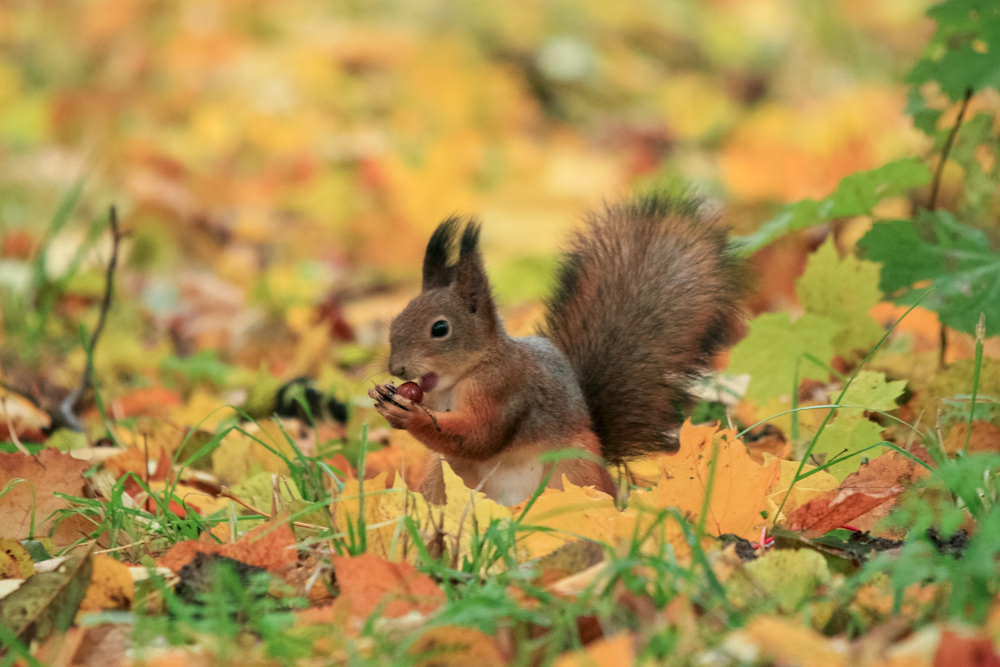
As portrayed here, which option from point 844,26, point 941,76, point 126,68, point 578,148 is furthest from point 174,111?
point 941,76

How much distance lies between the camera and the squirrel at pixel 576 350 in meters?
1.50

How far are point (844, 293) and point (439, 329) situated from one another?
0.79 meters

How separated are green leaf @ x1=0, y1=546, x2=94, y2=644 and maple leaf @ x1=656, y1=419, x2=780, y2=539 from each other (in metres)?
0.68

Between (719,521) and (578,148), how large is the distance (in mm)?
4003

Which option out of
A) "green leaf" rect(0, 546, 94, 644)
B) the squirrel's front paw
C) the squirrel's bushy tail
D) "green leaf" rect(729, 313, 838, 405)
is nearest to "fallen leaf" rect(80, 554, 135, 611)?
"green leaf" rect(0, 546, 94, 644)

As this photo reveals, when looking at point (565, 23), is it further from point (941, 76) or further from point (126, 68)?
point (941, 76)

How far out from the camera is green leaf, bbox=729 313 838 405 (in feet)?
5.70

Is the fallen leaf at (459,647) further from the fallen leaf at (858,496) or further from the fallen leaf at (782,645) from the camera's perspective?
the fallen leaf at (858,496)

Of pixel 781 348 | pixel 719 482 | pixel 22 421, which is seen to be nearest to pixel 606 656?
pixel 719 482

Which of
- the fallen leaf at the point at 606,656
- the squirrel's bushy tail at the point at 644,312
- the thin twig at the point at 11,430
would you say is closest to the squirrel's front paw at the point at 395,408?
the squirrel's bushy tail at the point at 644,312

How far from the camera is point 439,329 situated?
152cm

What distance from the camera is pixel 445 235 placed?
5.09 feet

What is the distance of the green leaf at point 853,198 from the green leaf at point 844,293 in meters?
0.09

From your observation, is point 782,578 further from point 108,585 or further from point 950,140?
point 950,140
